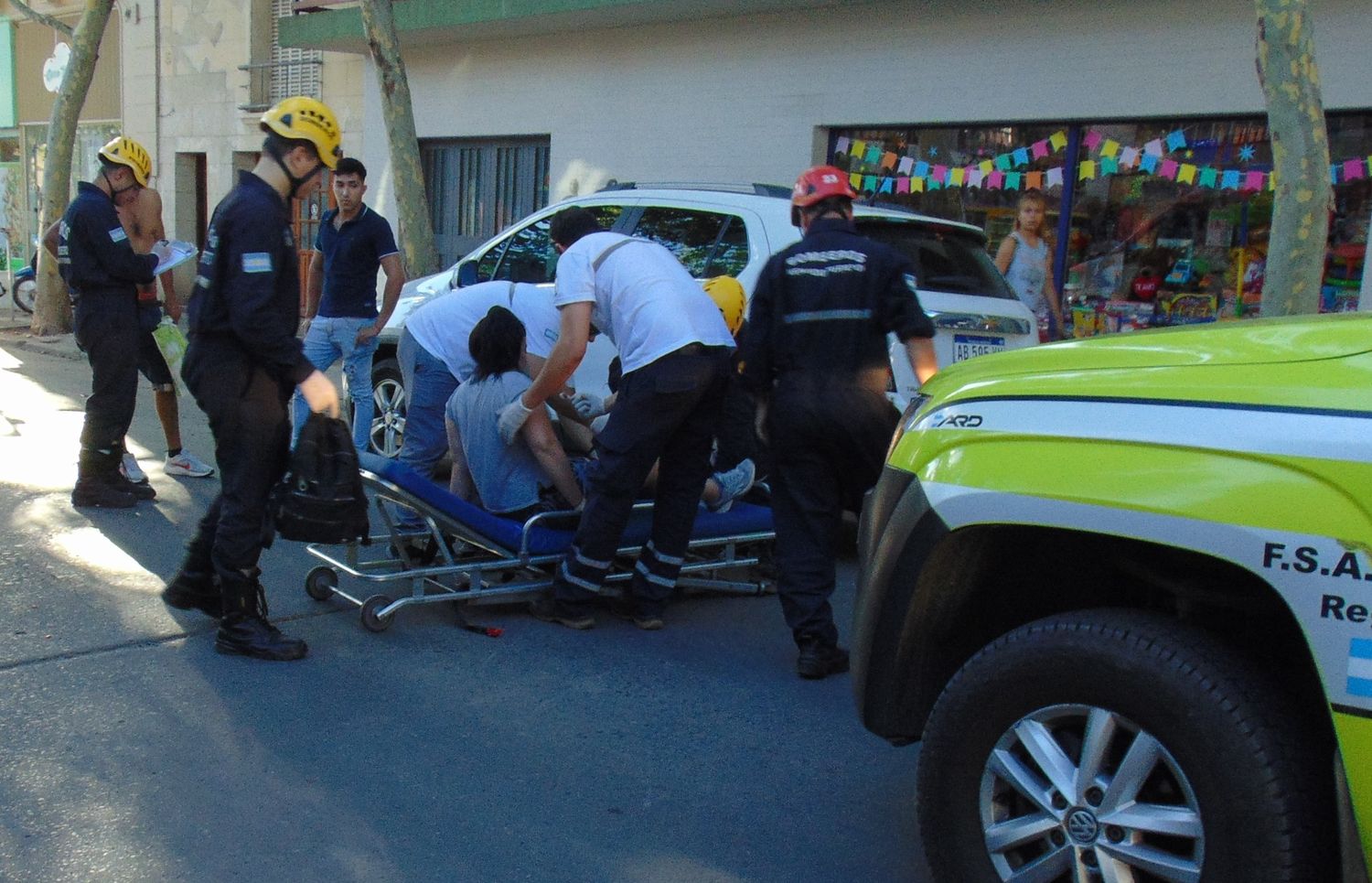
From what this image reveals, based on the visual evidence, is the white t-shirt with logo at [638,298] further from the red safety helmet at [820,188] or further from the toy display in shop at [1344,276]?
the toy display in shop at [1344,276]

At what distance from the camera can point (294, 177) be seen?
4613mm

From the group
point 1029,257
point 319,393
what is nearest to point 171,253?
point 319,393

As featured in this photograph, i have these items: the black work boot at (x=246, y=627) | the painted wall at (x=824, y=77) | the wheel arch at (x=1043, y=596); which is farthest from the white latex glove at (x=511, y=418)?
the painted wall at (x=824, y=77)

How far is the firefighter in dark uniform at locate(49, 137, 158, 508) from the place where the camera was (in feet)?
21.9

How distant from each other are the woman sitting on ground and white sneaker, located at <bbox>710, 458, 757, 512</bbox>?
0.72 meters

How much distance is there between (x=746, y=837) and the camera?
3486 millimetres

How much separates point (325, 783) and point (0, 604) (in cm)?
228

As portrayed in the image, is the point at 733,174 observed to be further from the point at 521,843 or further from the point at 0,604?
the point at 521,843

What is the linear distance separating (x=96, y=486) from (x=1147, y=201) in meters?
7.49

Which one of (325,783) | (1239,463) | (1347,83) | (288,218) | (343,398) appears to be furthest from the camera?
(343,398)

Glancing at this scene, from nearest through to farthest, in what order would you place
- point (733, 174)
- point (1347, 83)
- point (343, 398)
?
point (1347, 83) → point (343, 398) → point (733, 174)

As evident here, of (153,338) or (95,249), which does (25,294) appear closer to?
(153,338)

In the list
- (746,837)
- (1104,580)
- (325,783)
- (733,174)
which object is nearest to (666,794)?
(746,837)

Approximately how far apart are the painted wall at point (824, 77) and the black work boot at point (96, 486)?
22.4ft
